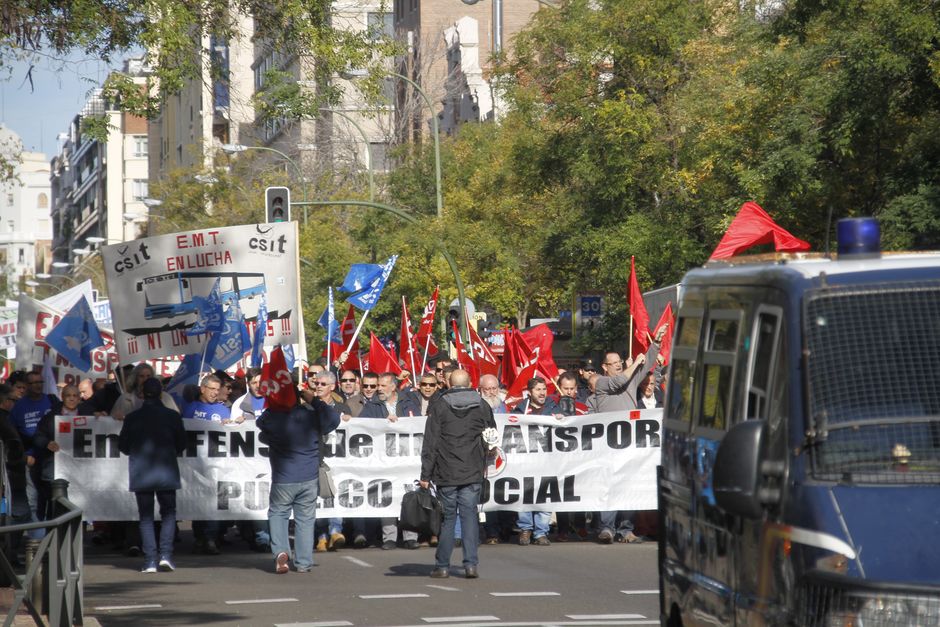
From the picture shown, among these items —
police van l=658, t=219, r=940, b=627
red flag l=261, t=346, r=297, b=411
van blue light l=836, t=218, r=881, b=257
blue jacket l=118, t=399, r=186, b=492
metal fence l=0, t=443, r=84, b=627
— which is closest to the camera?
police van l=658, t=219, r=940, b=627

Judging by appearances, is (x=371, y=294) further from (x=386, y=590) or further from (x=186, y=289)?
(x=386, y=590)

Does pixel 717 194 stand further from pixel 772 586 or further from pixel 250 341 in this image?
pixel 772 586

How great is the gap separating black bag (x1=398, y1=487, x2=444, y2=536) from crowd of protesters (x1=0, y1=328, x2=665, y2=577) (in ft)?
0.74

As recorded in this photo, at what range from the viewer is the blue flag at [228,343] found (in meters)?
18.4

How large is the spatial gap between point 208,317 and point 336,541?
3.55 meters

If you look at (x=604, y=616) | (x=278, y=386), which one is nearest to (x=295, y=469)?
(x=278, y=386)

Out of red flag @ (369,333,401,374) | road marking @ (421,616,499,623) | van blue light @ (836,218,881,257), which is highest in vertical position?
van blue light @ (836,218,881,257)

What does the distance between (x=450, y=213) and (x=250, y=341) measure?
22.2 meters

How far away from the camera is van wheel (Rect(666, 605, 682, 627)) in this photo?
740 cm

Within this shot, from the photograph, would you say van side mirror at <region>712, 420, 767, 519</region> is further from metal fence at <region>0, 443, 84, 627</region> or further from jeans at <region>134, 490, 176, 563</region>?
jeans at <region>134, 490, 176, 563</region>

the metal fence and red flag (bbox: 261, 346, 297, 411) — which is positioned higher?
red flag (bbox: 261, 346, 297, 411)

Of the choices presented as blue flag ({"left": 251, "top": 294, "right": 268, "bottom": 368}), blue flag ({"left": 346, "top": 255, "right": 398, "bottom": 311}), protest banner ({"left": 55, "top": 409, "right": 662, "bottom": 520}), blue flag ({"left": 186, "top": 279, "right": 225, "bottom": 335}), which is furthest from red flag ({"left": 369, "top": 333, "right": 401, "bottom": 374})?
protest banner ({"left": 55, "top": 409, "right": 662, "bottom": 520})

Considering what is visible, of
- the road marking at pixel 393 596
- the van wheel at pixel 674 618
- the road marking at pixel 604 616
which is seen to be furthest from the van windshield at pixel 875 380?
the road marking at pixel 393 596

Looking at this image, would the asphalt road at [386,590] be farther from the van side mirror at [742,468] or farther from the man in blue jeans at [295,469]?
the van side mirror at [742,468]
